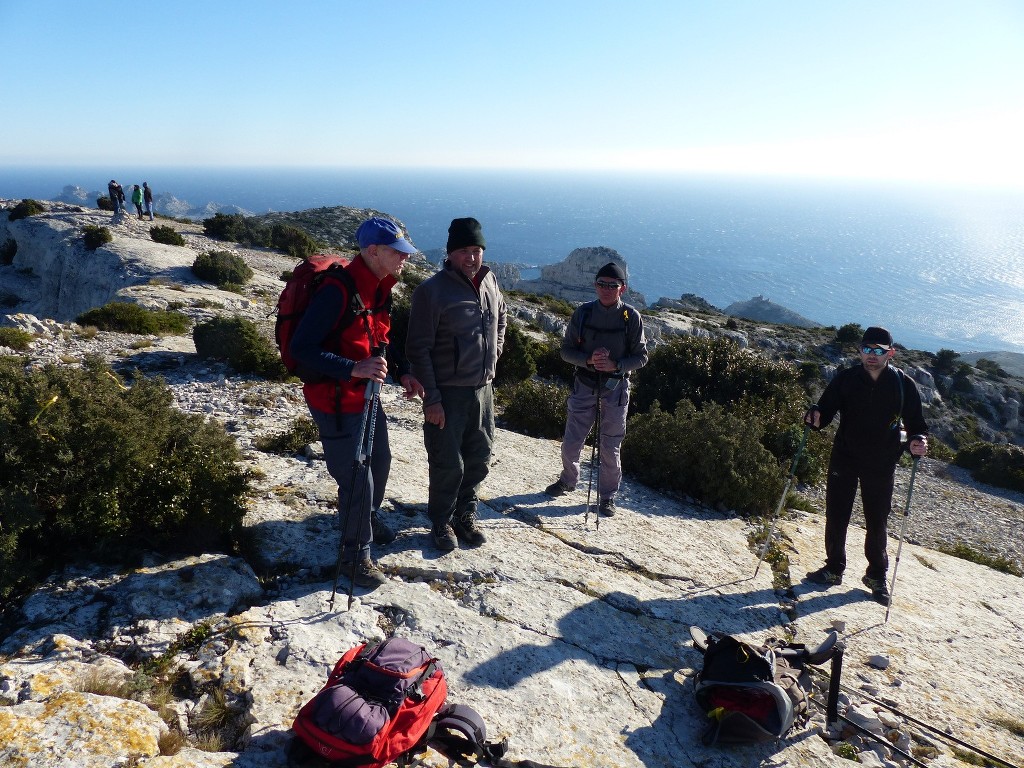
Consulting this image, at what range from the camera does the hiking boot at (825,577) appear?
18.6ft

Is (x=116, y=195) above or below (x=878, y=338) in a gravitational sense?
above

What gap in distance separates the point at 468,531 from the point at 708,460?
3984 millimetres

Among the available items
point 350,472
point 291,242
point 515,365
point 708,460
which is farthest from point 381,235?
point 291,242

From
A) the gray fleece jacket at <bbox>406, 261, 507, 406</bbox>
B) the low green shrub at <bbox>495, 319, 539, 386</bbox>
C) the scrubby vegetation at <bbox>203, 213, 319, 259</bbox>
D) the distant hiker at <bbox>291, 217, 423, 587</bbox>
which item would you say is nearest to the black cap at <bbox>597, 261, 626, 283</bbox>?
the gray fleece jacket at <bbox>406, 261, 507, 406</bbox>

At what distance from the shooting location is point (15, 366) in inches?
156

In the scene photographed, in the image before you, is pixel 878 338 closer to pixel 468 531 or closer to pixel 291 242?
pixel 468 531

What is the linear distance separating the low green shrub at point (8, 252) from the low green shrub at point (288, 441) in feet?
112

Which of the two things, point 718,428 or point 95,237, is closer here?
point 718,428

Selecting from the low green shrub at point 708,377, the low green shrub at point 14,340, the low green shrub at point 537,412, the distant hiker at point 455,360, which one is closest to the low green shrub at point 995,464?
the low green shrub at point 708,377

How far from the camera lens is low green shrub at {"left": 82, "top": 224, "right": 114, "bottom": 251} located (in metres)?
23.4

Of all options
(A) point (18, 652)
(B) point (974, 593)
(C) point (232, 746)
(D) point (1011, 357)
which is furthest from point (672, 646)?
(D) point (1011, 357)

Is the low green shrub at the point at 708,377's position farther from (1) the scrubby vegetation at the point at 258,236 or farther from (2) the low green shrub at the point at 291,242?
(2) the low green shrub at the point at 291,242

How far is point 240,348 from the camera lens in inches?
365

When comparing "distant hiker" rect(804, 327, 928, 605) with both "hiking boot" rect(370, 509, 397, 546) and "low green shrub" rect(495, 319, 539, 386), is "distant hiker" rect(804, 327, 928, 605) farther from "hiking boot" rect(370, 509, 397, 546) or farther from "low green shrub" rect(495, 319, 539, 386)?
"low green shrub" rect(495, 319, 539, 386)
